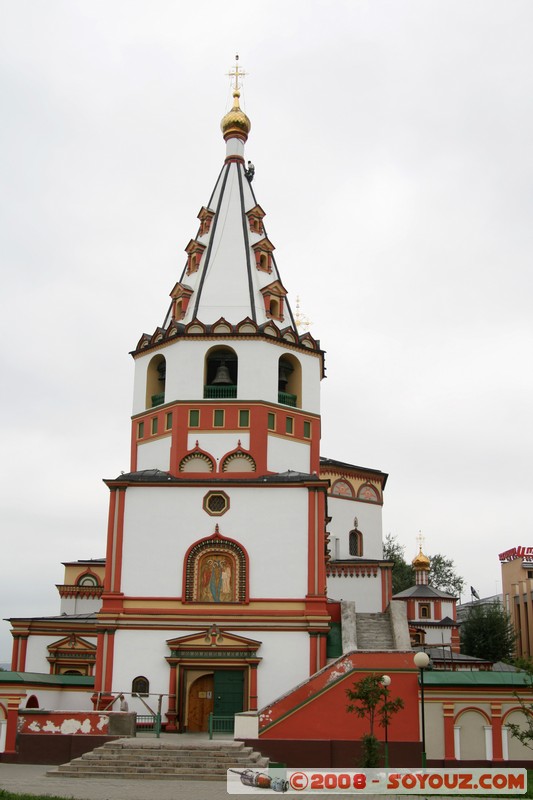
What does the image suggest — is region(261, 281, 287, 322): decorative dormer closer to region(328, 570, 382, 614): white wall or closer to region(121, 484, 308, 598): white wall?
region(121, 484, 308, 598): white wall

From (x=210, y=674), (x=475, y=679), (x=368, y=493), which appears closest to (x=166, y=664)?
(x=210, y=674)

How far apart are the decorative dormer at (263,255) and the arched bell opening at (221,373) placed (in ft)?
13.5

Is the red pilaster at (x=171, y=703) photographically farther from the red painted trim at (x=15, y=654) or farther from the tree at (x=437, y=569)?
the tree at (x=437, y=569)

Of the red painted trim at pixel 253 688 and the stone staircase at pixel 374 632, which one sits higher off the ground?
the stone staircase at pixel 374 632

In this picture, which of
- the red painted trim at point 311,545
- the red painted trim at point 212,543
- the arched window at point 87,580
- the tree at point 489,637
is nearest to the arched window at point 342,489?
the arched window at point 87,580

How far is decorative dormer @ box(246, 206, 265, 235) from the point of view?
1377 inches

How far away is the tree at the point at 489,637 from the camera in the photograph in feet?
174

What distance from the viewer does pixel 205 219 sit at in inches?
1388

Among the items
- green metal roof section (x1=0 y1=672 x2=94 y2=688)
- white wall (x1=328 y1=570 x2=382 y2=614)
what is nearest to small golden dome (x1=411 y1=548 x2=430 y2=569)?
white wall (x1=328 y1=570 x2=382 y2=614)

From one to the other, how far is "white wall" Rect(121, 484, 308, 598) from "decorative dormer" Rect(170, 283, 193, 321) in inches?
281

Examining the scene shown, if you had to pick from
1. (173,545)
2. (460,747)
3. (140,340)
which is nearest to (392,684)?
(460,747)

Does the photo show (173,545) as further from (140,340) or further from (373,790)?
(373,790)

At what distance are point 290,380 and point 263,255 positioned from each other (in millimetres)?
5129

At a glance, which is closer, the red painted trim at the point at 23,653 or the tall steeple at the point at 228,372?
the tall steeple at the point at 228,372
